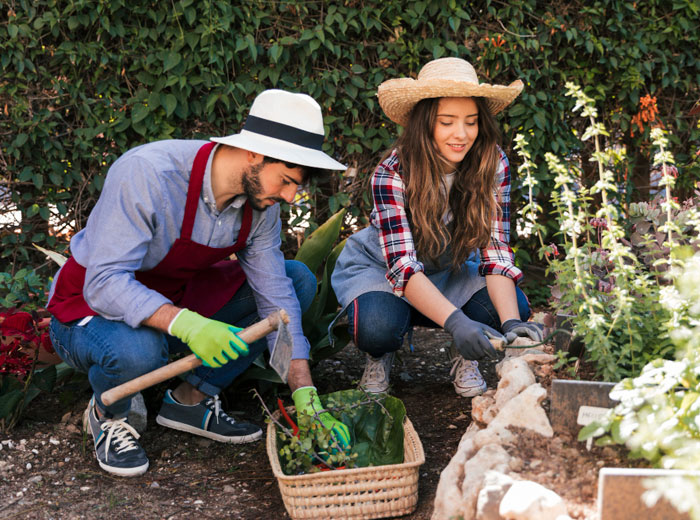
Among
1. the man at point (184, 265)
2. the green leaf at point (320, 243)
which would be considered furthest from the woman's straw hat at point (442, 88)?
the green leaf at point (320, 243)

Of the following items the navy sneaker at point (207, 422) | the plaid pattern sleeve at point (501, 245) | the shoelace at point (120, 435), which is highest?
the plaid pattern sleeve at point (501, 245)

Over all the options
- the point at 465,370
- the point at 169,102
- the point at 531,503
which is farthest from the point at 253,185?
the point at 169,102

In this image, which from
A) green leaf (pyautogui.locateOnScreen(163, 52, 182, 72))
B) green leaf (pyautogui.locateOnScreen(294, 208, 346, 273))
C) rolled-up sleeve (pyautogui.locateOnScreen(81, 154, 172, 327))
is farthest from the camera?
green leaf (pyautogui.locateOnScreen(163, 52, 182, 72))

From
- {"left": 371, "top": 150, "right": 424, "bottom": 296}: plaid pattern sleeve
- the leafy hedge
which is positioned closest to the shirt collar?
{"left": 371, "top": 150, "right": 424, "bottom": 296}: plaid pattern sleeve

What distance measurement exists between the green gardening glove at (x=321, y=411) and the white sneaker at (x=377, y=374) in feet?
1.69

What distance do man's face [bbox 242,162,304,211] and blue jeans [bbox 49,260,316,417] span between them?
0.55 metres

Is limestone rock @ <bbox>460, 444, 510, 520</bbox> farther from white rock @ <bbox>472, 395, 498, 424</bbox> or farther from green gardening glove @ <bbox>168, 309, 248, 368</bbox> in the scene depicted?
green gardening glove @ <bbox>168, 309, 248, 368</bbox>

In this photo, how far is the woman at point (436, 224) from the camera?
2.67m

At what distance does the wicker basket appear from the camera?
6.42 feet

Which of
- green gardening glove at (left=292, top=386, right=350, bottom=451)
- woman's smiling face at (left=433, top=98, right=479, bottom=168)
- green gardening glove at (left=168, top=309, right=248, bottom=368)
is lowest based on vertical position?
green gardening glove at (left=292, top=386, right=350, bottom=451)

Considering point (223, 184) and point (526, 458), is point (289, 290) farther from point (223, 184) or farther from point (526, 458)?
point (526, 458)

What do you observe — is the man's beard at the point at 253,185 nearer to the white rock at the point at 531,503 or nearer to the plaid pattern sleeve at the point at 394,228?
the plaid pattern sleeve at the point at 394,228

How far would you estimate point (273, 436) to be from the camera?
221cm

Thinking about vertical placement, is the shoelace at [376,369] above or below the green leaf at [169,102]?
below
